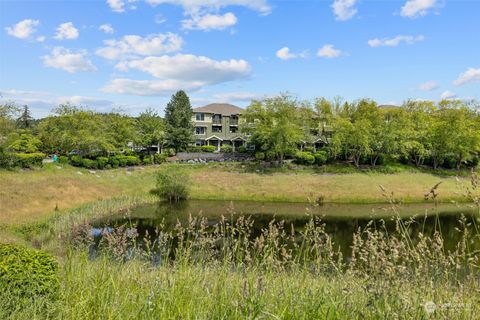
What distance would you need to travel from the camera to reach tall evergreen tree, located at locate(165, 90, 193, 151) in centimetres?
5609

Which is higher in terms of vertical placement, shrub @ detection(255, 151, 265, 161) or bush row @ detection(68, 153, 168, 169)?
shrub @ detection(255, 151, 265, 161)

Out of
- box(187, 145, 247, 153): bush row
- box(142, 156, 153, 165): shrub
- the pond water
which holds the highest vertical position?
box(187, 145, 247, 153): bush row

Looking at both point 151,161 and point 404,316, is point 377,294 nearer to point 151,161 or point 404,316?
point 404,316

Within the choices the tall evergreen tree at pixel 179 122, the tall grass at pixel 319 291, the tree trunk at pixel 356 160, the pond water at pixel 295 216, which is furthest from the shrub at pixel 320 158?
the tall grass at pixel 319 291

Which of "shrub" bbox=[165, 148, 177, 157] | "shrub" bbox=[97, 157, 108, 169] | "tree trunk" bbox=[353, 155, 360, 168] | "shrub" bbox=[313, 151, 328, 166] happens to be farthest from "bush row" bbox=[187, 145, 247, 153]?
"shrub" bbox=[97, 157, 108, 169]

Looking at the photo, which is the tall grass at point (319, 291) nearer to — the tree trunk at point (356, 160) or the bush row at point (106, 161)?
the bush row at point (106, 161)

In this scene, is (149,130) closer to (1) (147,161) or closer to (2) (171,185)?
(1) (147,161)

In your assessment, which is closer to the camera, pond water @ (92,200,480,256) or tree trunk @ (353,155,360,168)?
pond water @ (92,200,480,256)

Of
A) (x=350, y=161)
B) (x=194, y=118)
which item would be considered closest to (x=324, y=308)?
(x=350, y=161)

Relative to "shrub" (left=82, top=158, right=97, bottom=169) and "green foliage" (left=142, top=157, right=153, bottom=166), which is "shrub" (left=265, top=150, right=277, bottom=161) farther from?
"shrub" (left=82, top=158, right=97, bottom=169)

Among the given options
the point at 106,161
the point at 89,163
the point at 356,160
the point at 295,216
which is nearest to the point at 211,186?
the point at 295,216

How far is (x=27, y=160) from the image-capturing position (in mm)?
32531

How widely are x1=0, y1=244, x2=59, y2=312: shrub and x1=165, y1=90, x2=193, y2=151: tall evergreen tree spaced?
50.8 meters

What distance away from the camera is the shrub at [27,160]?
104 feet
